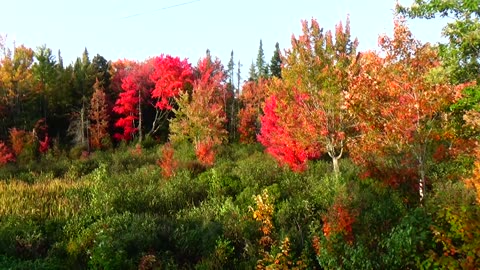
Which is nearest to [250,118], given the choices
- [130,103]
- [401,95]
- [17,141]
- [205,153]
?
[130,103]

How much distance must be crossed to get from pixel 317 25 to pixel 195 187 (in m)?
7.90

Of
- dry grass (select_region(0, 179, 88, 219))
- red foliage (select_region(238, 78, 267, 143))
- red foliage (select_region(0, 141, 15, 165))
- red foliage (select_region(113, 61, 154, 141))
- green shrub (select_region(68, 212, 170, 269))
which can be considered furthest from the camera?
red foliage (select_region(238, 78, 267, 143))

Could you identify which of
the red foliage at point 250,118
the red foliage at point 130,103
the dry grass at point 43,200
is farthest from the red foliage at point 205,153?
the red foliage at point 130,103

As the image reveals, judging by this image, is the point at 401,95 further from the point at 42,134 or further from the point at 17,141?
the point at 42,134

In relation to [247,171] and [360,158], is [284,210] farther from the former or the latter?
[247,171]

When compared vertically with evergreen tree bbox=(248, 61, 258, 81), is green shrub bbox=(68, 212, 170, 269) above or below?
below

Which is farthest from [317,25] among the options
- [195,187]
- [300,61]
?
[195,187]

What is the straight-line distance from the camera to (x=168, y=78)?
4172 centimetres

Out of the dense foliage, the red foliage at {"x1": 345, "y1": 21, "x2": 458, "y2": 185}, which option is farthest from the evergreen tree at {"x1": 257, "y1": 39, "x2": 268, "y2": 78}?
the red foliage at {"x1": 345, "y1": 21, "x2": 458, "y2": 185}

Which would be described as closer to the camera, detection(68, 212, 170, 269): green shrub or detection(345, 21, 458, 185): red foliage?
detection(68, 212, 170, 269): green shrub

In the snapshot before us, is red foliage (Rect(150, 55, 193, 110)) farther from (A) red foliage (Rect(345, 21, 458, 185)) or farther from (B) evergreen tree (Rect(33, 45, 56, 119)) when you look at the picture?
(A) red foliage (Rect(345, 21, 458, 185))

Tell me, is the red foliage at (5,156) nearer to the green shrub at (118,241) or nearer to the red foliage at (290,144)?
the red foliage at (290,144)

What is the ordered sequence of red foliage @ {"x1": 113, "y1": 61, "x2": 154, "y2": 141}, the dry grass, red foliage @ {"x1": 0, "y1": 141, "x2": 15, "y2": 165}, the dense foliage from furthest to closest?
red foliage @ {"x1": 113, "y1": 61, "x2": 154, "y2": 141}
red foliage @ {"x1": 0, "y1": 141, "x2": 15, "y2": 165}
the dry grass
the dense foliage

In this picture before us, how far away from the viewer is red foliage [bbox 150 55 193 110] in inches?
1638
